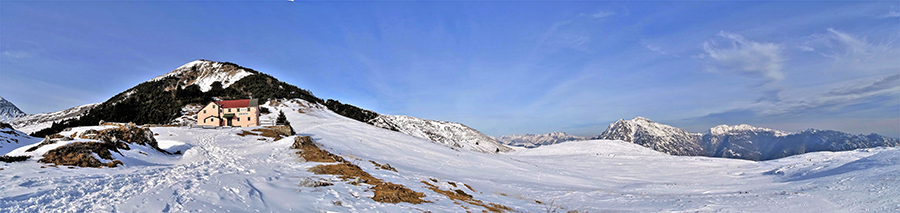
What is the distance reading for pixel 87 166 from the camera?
13.6 metres

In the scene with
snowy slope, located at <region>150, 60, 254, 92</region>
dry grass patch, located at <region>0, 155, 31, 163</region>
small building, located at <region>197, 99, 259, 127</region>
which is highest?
snowy slope, located at <region>150, 60, 254, 92</region>

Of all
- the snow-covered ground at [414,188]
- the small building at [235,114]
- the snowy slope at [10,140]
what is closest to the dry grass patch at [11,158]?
the snow-covered ground at [414,188]

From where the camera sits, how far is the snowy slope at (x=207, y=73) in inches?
5477

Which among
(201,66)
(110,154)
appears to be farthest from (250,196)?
(201,66)

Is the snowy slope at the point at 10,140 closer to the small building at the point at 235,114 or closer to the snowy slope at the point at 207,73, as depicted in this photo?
the small building at the point at 235,114

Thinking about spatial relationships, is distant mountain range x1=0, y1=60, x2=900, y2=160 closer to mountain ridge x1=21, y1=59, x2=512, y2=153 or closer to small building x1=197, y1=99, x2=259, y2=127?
mountain ridge x1=21, y1=59, x2=512, y2=153

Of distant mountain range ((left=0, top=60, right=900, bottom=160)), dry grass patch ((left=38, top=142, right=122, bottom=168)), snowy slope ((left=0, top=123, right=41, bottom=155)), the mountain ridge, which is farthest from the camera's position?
the mountain ridge

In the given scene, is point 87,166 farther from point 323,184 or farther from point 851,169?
point 851,169

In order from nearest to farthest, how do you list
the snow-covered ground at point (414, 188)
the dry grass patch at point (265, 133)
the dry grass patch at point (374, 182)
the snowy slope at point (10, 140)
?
1. the snow-covered ground at point (414, 188)
2. the dry grass patch at point (374, 182)
3. the snowy slope at point (10, 140)
4. the dry grass patch at point (265, 133)

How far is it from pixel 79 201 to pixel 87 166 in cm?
812

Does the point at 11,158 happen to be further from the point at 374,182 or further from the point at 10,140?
the point at 374,182

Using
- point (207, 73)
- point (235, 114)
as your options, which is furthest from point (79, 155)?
point (207, 73)

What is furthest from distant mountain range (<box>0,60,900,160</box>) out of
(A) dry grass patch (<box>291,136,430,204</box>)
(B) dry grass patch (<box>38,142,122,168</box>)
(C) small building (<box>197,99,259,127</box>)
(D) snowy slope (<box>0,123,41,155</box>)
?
(B) dry grass patch (<box>38,142,122,168</box>)

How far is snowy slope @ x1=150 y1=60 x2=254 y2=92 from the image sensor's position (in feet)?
456
